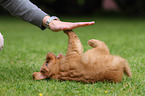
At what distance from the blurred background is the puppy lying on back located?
578 inches

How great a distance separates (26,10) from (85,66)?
1.11 m

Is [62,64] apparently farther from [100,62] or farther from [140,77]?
[140,77]

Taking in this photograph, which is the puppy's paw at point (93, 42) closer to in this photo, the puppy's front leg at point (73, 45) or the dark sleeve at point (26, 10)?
the puppy's front leg at point (73, 45)

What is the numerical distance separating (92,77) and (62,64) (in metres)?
0.41

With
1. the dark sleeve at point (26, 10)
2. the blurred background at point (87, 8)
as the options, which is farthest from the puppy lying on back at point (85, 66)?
the blurred background at point (87, 8)

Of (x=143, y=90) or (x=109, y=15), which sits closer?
(x=143, y=90)

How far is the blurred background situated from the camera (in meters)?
17.2

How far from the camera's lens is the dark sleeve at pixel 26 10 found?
3.08m

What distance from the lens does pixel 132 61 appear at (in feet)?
13.8

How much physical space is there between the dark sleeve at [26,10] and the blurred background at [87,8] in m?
14.3

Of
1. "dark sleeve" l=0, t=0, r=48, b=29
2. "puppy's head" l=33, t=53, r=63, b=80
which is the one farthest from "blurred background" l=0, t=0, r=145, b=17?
"puppy's head" l=33, t=53, r=63, b=80

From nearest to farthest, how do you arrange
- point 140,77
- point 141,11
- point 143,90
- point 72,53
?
point 143,90 < point 72,53 < point 140,77 < point 141,11

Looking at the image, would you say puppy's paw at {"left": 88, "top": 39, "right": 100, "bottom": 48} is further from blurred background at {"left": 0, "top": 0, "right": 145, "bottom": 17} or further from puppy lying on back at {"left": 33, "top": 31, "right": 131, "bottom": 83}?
blurred background at {"left": 0, "top": 0, "right": 145, "bottom": 17}

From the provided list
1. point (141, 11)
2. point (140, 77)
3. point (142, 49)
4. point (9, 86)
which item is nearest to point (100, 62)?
point (140, 77)
